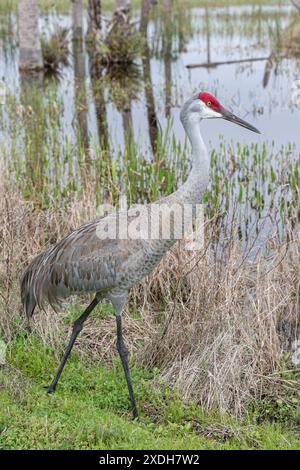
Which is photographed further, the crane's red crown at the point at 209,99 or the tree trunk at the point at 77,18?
the tree trunk at the point at 77,18

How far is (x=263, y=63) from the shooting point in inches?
563

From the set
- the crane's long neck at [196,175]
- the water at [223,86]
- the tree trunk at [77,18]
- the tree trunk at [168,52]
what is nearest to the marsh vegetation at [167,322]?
the water at [223,86]

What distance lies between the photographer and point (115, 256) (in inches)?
156

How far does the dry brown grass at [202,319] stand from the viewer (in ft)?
14.0

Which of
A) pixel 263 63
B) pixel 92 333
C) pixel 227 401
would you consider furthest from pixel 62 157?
pixel 263 63

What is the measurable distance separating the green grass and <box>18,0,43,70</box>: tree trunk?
9.77 meters

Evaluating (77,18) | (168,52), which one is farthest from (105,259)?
(77,18)

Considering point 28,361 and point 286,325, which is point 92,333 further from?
point 286,325

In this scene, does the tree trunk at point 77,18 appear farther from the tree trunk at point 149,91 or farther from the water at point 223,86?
the water at point 223,86

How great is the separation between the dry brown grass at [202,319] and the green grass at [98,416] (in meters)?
0.14

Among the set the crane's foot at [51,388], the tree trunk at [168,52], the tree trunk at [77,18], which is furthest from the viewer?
the tree trunk at [77,18]

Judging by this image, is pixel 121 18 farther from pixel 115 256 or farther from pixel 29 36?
pixel 115 256

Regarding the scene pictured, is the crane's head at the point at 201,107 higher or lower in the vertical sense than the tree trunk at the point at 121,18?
lower

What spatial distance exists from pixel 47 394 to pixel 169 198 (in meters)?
1.29
